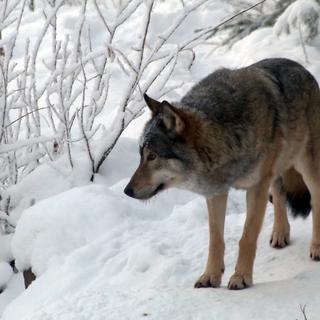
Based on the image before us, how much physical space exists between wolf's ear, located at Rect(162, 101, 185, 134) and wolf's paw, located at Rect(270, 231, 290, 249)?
1499 mm

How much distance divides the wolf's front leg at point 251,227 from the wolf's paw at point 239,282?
21 millimetres

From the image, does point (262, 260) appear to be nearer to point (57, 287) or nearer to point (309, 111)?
point (309, 111)

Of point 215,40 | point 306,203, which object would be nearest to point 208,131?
point 306,203

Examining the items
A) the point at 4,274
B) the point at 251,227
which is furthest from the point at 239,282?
the point at 4,274

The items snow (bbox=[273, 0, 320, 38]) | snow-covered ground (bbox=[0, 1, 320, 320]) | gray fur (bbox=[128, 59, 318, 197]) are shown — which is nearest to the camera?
snow-covered ground (bbox=[0, 1, 320, 320])

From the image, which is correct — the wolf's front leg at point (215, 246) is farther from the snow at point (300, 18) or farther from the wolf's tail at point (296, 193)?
the snow at point (300, 18)

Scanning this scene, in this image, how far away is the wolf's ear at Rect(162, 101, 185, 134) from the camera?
4324mm

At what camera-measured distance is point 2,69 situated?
7.37 metres

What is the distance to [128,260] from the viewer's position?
550 cm

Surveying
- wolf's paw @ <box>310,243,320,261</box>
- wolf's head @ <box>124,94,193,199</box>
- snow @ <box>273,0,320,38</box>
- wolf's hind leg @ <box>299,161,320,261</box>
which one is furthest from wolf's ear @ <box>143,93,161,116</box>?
snow @ <box>273,0,320,38</box>

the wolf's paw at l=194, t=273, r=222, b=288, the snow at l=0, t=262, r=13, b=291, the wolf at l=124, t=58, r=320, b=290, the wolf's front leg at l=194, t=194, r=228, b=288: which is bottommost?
the snow at l=0, t=262, r=13, b=291

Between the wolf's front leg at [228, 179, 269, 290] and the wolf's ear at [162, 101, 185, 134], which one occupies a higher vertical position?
the wolf's ear at [162, 101, 185, 134]

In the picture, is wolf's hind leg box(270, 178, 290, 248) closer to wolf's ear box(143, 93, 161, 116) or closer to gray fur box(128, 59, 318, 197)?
gray fur box(128, 59, 318, 197)

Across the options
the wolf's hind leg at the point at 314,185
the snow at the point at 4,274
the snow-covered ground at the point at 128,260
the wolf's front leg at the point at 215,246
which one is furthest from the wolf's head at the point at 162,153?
the snow at the point at 4,274
